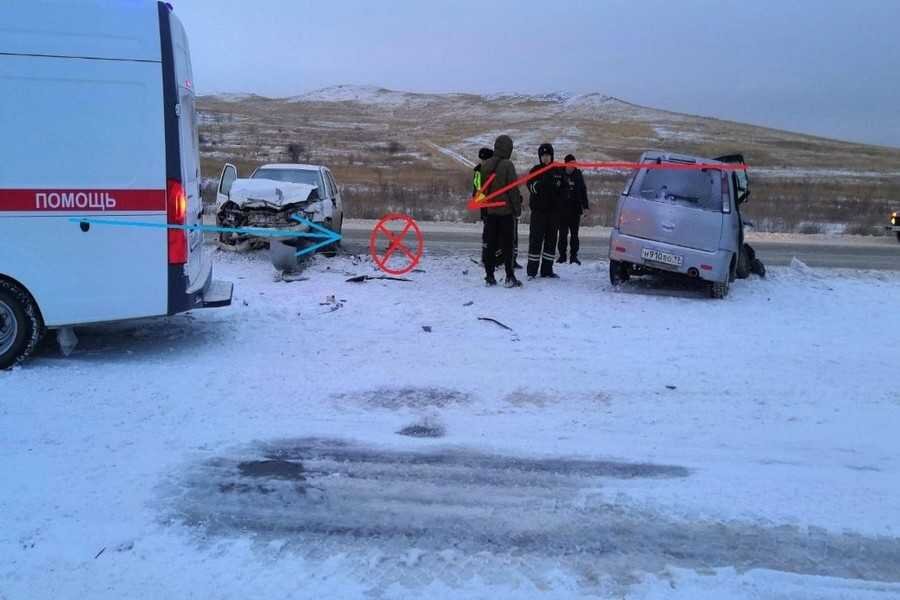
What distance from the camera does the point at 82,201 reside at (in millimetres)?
6199

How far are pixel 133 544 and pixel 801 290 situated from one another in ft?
32.9

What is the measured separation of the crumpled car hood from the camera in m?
12.5

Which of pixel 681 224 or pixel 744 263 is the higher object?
pixel 681 224

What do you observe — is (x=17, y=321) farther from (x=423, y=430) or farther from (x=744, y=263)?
(x=744, y=263)

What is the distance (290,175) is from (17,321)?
811 centimetres

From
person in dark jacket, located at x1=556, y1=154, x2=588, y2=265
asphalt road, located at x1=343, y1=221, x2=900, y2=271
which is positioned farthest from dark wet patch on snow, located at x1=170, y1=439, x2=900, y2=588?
asphalt road, located at x1=343, y1=221, x2=900, y2=271

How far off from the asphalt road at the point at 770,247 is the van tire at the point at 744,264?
3321 mm

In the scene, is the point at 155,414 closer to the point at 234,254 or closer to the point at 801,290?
the point at 234,254

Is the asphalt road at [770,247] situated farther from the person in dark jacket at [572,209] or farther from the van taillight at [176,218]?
the van taillight at [176,218]

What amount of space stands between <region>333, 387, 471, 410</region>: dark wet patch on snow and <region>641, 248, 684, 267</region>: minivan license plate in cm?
505

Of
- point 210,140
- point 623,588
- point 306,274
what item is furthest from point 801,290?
point 210,140

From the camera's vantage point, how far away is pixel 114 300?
6.46m

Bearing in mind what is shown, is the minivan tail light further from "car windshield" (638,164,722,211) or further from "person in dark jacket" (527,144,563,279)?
"person in dark jacket" (527,144,563,279)
